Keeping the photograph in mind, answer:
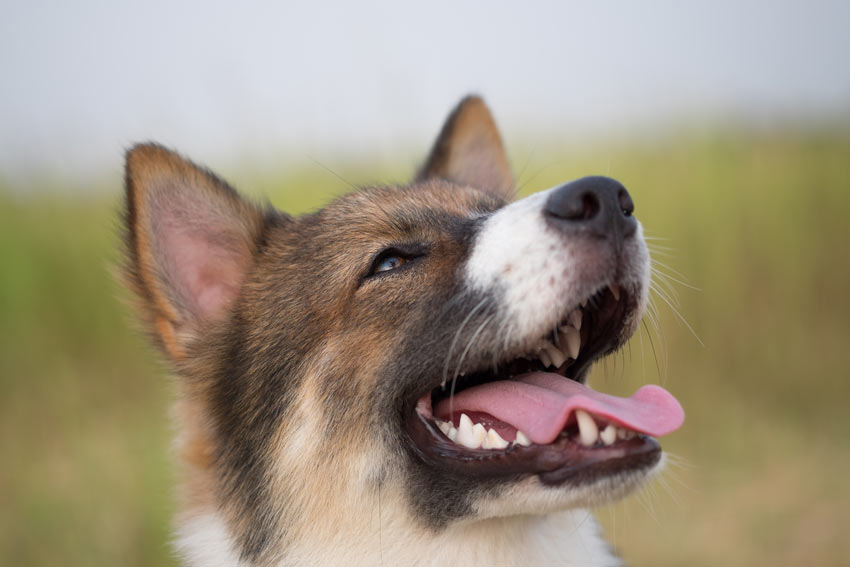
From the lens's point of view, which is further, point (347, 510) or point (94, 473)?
point (94, 473)

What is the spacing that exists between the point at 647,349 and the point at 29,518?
512 cm

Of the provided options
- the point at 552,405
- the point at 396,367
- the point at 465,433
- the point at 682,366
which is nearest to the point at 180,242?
the point at 396,367

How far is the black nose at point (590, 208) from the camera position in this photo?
8.34ft

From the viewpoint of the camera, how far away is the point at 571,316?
8.93 feet

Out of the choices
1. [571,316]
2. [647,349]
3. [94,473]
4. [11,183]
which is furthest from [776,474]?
[11,183]

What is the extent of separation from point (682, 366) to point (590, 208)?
16.0ft

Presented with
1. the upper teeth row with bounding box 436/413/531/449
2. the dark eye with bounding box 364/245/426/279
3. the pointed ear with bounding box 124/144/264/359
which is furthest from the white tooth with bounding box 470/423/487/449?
the pointed ear with bounding box 124/144/264/359

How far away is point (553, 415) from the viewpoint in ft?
8.15

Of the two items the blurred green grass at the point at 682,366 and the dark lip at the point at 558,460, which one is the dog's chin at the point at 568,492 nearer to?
the dark lip at the point at 558,460

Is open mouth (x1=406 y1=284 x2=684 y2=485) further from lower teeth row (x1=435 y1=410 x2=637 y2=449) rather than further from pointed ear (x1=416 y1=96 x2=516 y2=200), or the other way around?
pointed ear (x1=416 y1=96 x2=516 y2=200)

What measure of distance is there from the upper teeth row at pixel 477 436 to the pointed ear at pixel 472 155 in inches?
71.5

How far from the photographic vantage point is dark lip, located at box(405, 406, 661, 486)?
7.85 ft

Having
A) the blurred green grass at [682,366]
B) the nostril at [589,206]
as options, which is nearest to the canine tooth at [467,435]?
the nostril at [589,206]

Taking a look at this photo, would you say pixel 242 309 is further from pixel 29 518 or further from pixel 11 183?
pixel 11 183
